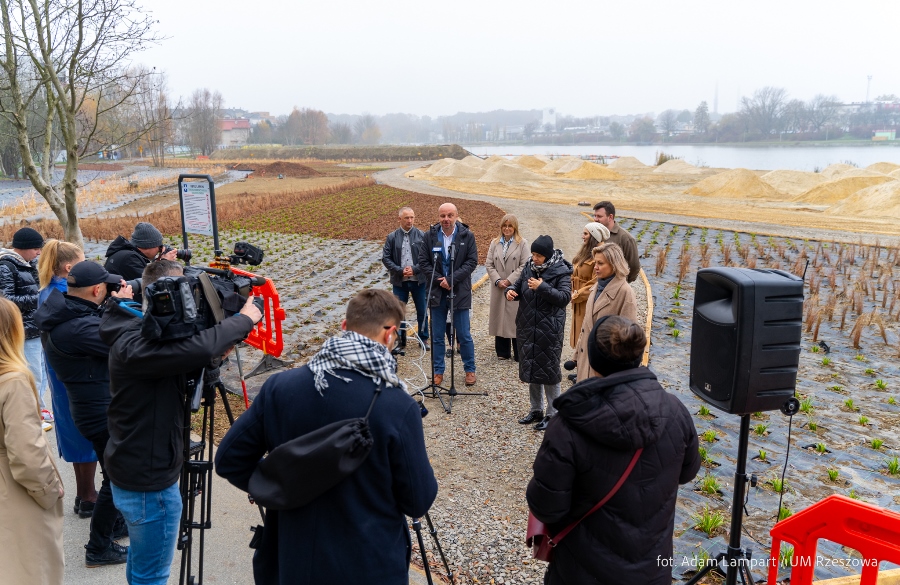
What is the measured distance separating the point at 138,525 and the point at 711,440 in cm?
A: 481

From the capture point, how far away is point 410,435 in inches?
85.2

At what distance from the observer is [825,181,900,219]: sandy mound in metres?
25.9

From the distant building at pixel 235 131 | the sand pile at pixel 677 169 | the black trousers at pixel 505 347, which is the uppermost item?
the distant building at pixel 235 131

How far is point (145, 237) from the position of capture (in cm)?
562

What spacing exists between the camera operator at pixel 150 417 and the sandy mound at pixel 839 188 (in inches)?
1322

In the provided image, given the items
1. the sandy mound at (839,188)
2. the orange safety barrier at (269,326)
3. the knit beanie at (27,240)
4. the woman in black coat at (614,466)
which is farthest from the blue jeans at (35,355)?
the sandy mound at (839,188)

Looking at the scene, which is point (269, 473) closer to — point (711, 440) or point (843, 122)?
point (711, 440)

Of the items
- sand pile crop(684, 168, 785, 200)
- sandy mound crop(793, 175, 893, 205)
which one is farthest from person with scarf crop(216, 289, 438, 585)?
sand pile crop(684, 168, 785, 200)

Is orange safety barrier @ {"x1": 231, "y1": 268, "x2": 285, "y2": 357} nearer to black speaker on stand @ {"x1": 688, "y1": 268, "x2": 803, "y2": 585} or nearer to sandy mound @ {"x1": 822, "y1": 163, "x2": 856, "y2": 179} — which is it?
black speaker on stand @ {"x1": 688, "y1": 268, "x2": 803, "y2": 585}

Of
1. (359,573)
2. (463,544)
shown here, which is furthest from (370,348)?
(463,544)

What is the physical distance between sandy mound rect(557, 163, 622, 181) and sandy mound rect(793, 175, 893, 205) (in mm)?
14462

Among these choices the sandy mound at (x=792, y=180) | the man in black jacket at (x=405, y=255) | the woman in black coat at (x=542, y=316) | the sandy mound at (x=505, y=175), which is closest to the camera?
the woman in black coat at (x=542, y=316)

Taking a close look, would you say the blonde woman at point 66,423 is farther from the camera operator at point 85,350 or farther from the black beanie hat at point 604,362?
the black beanie hat at point 604,362

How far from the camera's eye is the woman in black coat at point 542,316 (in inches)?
223
